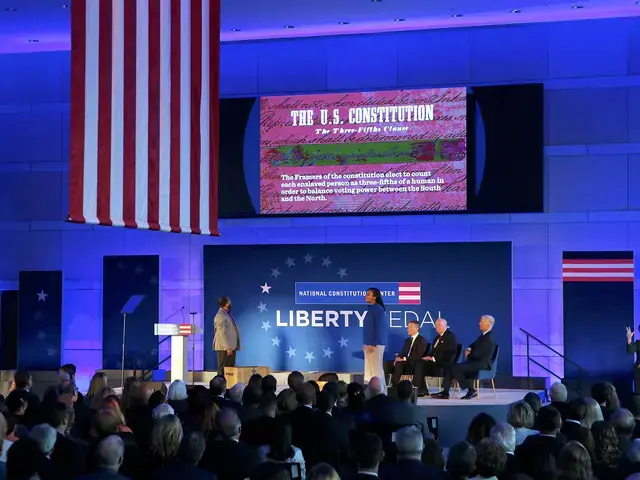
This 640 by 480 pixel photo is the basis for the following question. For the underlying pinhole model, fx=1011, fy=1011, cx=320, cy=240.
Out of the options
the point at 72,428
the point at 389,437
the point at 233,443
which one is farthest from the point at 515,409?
the point at 72,428

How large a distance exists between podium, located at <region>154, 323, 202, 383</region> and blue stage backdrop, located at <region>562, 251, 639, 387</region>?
549cm

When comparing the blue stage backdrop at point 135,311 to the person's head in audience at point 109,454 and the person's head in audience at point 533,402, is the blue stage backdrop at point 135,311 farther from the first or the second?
the person's head in audience at point 109,454

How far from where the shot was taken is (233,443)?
19.6 feet

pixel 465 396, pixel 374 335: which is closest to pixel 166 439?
pixel 465 396

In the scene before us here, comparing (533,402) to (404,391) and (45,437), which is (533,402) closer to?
(404,391)

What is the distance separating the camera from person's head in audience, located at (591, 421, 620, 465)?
584 cm

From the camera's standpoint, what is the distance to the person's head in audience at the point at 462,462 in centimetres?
506

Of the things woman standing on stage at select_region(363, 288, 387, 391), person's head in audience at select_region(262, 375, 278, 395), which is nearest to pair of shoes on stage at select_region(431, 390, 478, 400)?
woman standing on stage at select_region(363, 288, 387, 391)

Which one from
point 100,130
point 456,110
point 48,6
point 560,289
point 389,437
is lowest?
point 389,437

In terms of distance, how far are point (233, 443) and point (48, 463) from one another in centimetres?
107

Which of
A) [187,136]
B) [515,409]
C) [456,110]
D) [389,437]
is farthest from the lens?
[456,110]

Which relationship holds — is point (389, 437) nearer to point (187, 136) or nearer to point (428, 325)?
point (187, 136)

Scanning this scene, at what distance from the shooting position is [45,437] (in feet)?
18.5

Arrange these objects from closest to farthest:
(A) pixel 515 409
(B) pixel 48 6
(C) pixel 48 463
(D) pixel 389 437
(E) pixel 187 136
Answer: (C) pixel 48 463, (A) pixel 515 409, (D) pixel 389 437, (E) pixel 187 136, (B) pixel 48 6
